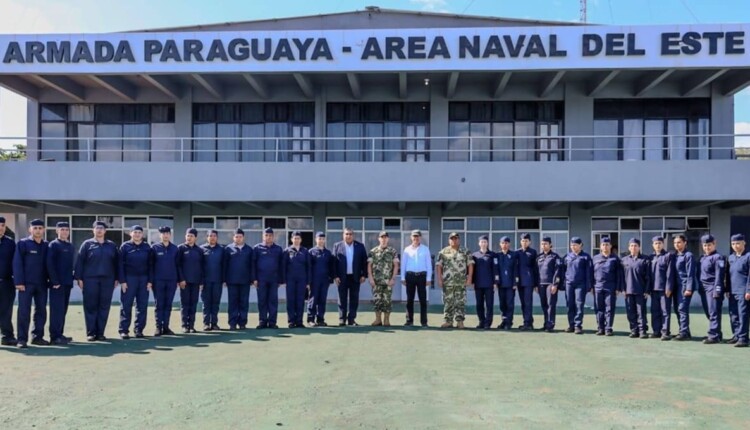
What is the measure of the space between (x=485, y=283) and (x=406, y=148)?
865 centimetres

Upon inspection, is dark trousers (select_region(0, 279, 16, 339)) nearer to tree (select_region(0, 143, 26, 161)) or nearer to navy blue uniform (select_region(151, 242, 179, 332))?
navy blue uniform (select_region(151, 242, 179, 332))

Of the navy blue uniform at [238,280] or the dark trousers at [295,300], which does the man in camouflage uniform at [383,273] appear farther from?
the navy blue uniform at [238,280]

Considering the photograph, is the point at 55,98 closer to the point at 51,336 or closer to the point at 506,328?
the point at 51,336

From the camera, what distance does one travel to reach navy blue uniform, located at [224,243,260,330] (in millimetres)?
10148

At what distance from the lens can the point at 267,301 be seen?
402 inches

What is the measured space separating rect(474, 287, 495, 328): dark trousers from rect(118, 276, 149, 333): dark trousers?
534cm

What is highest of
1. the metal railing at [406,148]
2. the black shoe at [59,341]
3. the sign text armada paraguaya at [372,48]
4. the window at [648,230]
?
the sign text armada paraguaya at [372,48]

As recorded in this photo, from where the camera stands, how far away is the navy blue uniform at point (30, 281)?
8.29 m

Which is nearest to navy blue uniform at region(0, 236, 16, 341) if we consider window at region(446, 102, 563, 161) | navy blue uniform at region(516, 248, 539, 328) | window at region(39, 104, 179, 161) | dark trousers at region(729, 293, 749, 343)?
navy blue uniform at region(516, 248, 539, 328)

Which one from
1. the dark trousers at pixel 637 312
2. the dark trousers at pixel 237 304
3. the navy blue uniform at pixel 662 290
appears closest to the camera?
the navy blue uniform at pixel 662 290

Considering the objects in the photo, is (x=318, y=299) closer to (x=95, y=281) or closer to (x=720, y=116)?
(x=95, y=281)

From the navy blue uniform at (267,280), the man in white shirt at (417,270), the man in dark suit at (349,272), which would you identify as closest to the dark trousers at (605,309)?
the man in white shirt at (417,270)

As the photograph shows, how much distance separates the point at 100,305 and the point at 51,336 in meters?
0.74

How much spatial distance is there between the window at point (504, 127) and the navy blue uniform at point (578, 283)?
833 centimetres
